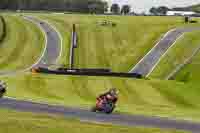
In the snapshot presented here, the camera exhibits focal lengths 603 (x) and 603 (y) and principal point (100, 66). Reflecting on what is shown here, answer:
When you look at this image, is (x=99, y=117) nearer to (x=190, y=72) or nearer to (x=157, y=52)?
(x=190, y=72)

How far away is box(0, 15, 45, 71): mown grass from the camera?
9796 centimetres

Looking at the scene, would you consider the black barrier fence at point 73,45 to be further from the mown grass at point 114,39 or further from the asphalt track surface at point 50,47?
the asphalt track surface at point 50,47

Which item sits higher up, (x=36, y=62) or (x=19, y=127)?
(x=19, y=127)

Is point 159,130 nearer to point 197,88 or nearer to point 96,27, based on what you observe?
point 197,88

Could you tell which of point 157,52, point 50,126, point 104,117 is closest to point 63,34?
point 157,52

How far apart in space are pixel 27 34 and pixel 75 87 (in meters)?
55.6

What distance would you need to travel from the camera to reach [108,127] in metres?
30.2

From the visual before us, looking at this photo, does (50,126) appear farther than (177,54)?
No

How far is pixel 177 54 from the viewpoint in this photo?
10200 centimetres

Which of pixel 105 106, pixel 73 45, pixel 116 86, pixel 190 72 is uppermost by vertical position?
pixel 105 106

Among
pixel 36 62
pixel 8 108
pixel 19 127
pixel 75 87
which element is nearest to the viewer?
pixel 19 127

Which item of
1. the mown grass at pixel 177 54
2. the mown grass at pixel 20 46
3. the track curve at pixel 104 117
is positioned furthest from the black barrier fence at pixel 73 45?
the track curve at pixel 104 117

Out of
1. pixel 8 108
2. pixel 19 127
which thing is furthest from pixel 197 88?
pixel 19 127

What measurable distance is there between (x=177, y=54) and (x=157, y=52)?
394cm
